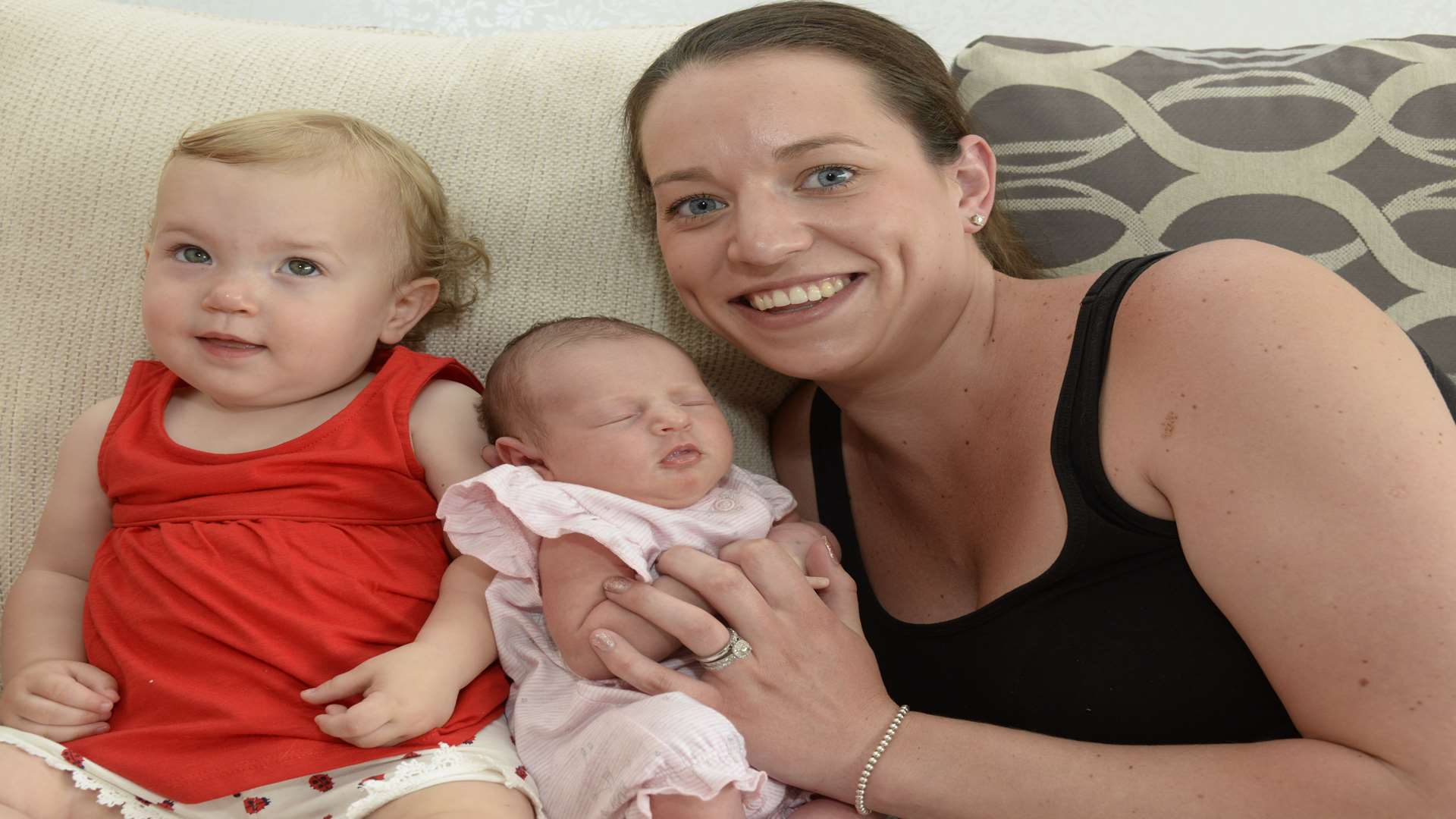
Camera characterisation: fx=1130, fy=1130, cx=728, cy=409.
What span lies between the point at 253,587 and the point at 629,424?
1.53 ft

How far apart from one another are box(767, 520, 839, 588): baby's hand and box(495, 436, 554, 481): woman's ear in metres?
0.29

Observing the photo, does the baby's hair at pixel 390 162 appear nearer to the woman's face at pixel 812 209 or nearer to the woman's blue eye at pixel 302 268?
the woman's blue eye at pixel 302 268

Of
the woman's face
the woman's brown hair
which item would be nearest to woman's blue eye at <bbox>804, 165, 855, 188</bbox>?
the woman's face

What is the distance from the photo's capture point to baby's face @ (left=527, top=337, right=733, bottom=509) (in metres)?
1.29

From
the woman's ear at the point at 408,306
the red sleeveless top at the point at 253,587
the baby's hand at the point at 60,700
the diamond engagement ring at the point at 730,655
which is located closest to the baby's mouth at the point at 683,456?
the diamond engagement ring at the point at 730,655

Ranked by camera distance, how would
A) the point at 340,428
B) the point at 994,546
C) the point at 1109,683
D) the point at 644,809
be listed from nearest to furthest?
the point at 644,809, the point at 1109,683, the point at 994,546, the point at 340,428

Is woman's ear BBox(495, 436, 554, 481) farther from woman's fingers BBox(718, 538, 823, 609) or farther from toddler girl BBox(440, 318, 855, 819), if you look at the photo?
woman's fingers BBox(718, 538, 823, 609)

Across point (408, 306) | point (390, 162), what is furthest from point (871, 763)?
point (390, 162)

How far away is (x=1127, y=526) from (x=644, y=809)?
544 mm

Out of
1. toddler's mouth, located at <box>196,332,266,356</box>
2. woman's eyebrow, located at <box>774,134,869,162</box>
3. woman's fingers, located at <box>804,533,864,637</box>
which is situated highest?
woman's eyebrow, located at <box>774,134,869,162</box>

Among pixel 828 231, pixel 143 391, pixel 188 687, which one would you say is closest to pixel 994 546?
pixel 828 231

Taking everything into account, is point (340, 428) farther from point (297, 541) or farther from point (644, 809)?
point (644, 809)

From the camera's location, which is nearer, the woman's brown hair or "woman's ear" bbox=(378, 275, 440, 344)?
the woman's brown hair

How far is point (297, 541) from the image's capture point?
133cm
